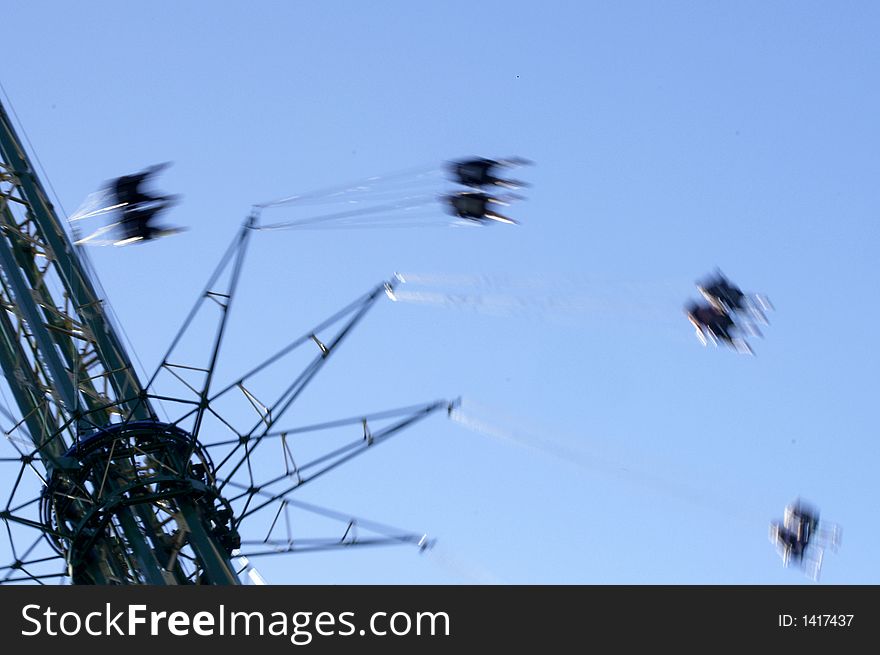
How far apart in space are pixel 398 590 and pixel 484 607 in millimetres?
1930

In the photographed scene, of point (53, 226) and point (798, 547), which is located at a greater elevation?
point (53, 226)

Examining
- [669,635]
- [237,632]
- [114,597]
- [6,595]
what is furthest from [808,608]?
[6,595]

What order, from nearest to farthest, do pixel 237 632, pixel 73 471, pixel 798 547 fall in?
A: 1. pixel 237 632
2. pixel 73 471
3. pixel 798 547

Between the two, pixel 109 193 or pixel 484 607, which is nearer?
pixel 484 607

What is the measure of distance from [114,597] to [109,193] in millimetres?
19719

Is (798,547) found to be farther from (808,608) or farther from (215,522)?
(215,522)

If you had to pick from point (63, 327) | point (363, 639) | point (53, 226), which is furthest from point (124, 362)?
point (363, 639)

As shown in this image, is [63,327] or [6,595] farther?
[63,327]

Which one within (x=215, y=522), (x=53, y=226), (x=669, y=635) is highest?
(x=53, y=226)

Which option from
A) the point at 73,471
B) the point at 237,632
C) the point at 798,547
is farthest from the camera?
the point at 798,547

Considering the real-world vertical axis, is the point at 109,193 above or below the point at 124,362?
above

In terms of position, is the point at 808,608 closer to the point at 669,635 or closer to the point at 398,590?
the point at 669,635

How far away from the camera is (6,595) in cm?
3275

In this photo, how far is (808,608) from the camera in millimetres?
33281
